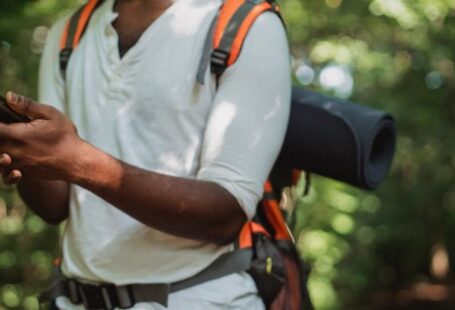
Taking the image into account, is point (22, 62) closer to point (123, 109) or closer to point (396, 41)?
point (123, 109)

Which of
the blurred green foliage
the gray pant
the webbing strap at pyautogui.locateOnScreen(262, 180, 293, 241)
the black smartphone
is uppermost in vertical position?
the black smartphone

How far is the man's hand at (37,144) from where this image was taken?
6.31ft

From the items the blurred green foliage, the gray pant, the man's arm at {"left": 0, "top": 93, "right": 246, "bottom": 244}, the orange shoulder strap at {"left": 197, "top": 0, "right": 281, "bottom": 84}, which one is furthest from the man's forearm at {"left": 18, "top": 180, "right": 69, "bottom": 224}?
the blurred green foliage

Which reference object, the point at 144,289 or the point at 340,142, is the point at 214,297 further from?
the point at 340,142

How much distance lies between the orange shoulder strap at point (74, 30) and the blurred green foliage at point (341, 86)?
61 cm

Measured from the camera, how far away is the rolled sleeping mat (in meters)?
2.70

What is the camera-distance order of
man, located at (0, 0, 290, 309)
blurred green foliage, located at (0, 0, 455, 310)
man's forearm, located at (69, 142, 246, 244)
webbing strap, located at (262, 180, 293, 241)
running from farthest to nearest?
1. blurred green foliage, located at (0, 0, 455, 310)
2. webbing strap, located at (262, 180, 293, 241)
3. man, located at (0, 0, 290, 309)
4. man's forearm, located at (69, 142, 246, 244)

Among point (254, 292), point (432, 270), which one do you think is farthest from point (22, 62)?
point (432, 270)

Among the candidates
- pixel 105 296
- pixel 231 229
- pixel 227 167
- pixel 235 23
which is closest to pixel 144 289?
pixel 105 296

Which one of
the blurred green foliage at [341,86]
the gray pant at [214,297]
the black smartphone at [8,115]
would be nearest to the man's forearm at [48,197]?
the gray pant at [214,297]

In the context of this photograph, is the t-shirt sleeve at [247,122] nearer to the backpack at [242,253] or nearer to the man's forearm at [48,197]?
the backpack at [242,253]

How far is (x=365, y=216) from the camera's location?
43.6 feet

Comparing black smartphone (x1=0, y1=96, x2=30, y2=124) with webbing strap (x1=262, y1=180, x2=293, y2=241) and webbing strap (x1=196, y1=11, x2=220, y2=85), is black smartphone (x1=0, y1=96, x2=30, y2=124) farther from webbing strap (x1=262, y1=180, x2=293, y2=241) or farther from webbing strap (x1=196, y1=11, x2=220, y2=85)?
webbing strap (x1=262, y1=180, x2=293, y2=241)

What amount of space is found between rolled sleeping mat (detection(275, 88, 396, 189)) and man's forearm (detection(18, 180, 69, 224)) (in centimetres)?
62
